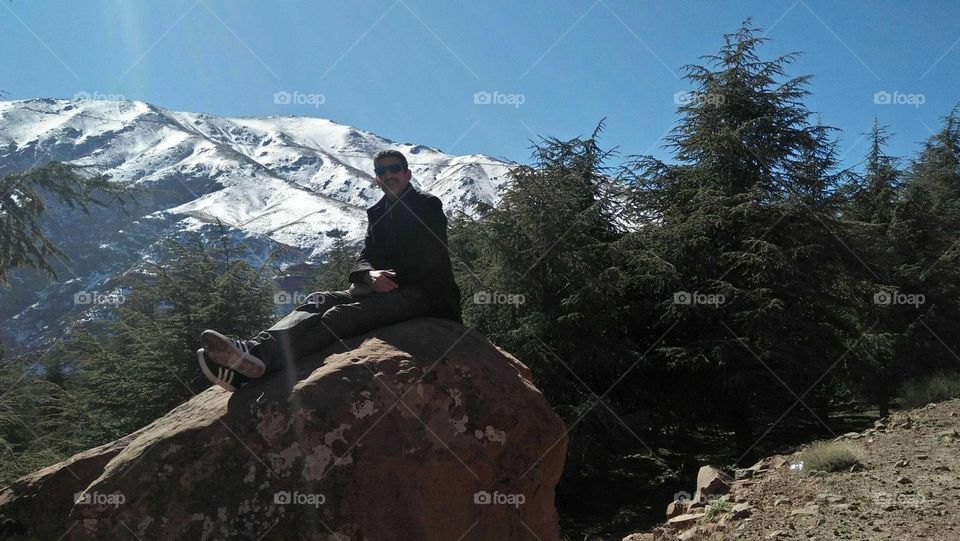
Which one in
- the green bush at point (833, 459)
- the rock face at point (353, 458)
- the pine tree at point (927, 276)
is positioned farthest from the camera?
the pine tree at point (927, 276)

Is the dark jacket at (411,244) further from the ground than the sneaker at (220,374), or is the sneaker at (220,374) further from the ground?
the dark jacket at (411,244)

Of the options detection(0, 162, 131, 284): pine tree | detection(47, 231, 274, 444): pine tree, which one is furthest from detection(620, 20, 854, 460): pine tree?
detection(0, 162, 131, 284): pine tree

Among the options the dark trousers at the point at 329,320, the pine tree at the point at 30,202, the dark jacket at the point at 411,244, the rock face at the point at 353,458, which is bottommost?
the rock face at the point at 353,458

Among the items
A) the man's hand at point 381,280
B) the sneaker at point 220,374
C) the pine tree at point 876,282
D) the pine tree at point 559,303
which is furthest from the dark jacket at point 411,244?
the pine tree at point 876,282

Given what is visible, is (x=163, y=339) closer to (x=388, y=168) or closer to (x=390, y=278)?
(x=390, y=278)

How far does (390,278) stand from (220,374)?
1.69 metres

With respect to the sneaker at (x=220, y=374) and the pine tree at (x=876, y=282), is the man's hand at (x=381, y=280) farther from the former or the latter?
the pine tree at (x=876, y=282)

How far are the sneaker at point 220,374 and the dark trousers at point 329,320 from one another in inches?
9.6

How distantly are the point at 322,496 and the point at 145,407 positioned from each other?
10805 millimetres

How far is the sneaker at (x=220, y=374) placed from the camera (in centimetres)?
497

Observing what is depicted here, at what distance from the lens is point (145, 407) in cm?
1350

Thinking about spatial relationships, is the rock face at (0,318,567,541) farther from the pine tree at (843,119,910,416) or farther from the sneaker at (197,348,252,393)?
the pine tree at (843,119,910,416)

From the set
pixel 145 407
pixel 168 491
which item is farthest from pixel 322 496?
pixel 145 407

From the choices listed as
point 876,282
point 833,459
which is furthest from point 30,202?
point 876,282
